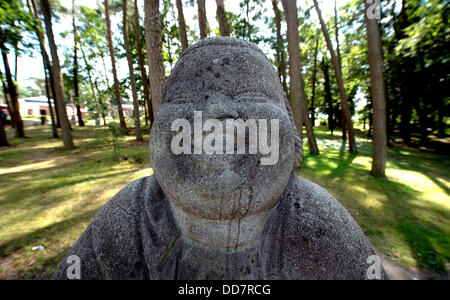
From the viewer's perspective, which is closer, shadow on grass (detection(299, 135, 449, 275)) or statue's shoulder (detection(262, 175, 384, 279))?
statue's shoulder (detection(262, 175, 384, 279))

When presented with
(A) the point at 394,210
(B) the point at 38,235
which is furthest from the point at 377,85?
(B) the point at 38,235

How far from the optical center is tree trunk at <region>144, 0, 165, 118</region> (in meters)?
4.73

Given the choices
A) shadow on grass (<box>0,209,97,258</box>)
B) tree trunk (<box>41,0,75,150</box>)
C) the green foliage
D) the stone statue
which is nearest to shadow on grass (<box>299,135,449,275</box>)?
the stone statue

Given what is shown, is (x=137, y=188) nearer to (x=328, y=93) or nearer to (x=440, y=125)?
(x=440, y=125)

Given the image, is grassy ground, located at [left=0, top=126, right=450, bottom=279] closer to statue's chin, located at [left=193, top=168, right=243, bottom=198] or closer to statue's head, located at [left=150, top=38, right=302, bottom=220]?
statue's head, located at [left=150, top=38, right=302, bottom=220]

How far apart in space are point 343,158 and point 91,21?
15703 mm

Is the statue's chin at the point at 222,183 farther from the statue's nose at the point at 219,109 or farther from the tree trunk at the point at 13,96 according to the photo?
the tree trunk at the point at 13,96

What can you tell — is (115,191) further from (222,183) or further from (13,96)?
(13,96)

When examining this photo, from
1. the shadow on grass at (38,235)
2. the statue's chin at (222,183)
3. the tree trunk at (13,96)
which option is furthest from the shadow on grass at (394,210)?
the tree trunk at (13,96)

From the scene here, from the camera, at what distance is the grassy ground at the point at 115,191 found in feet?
9.74

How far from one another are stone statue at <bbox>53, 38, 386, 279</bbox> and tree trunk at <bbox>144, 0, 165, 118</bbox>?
3.51 m

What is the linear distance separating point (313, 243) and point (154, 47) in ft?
16.6

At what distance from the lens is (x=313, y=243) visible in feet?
4.64
